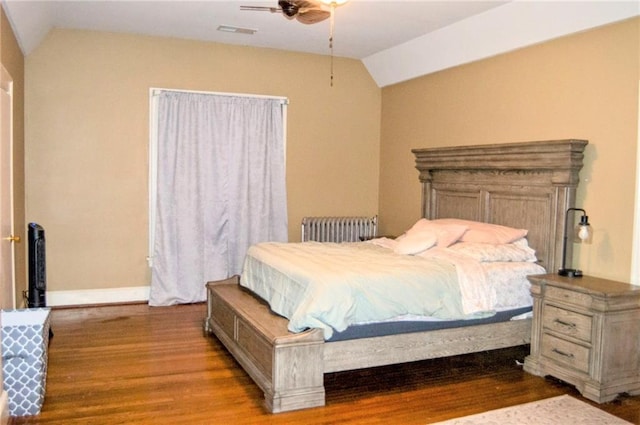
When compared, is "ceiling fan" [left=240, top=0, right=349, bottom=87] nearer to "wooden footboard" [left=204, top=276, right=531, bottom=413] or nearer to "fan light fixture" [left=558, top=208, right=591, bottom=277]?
"wooden footboard" [left=204, top=276, right=531, bottom=413]

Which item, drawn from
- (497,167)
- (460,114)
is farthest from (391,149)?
(497,167)

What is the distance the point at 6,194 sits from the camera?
3.73 m

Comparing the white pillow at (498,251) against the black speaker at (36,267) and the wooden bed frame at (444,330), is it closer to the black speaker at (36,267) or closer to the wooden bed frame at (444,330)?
the wooden bed frame at (444,330)

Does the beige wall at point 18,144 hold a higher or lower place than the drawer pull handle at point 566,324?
higher

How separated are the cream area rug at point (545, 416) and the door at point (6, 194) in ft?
9.33

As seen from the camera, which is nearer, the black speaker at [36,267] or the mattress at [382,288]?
the mattress at [382,288]

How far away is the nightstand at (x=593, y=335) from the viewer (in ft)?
10.8

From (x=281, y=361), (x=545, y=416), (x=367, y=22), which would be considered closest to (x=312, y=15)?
(x=367, y=22)

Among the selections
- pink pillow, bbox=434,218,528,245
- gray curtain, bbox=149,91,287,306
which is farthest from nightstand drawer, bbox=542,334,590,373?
gray curtain, bbox=149,91,287,306

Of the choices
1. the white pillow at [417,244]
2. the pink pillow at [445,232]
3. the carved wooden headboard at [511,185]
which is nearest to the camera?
the carved wooden headboard at [511,185]

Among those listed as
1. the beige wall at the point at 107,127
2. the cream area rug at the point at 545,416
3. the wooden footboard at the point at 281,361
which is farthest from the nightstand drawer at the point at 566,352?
the beige wall at the point at 107,127

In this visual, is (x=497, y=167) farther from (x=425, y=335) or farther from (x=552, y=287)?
(x=425, y=335)

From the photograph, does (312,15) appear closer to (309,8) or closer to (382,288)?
(309,8)

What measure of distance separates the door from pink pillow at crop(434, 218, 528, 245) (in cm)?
332
